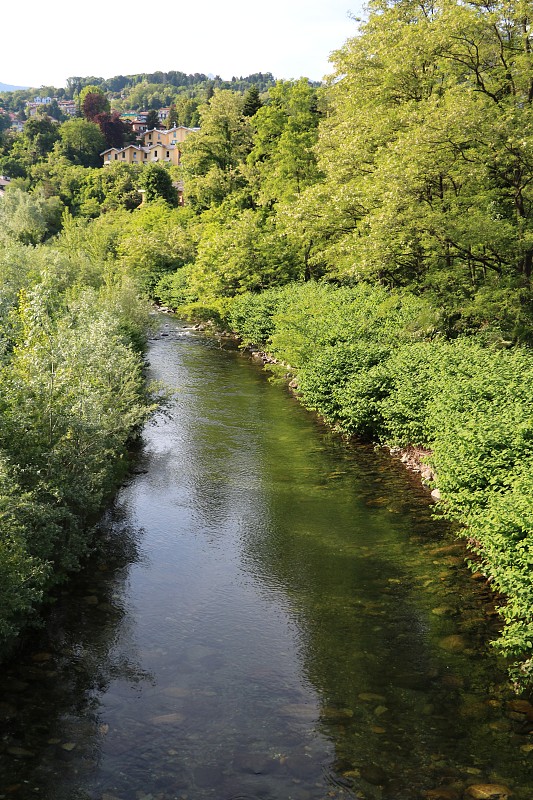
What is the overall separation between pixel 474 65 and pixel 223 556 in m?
17.1

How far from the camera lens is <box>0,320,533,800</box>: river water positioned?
8398 millimetres

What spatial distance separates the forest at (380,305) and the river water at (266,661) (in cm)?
88

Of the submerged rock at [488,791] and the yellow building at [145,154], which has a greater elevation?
the yellow building at [145,154]

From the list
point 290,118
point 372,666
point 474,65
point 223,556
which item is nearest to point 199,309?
point 290,118

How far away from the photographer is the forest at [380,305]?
37.7 ft

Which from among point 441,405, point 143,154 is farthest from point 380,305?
point 143,154

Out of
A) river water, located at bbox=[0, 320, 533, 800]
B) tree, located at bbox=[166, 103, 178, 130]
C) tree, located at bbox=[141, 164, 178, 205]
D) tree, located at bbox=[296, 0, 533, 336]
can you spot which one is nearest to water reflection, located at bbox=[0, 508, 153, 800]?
river water, located at bbox=[0, 320, 533, 800]

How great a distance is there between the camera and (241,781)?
8.25m

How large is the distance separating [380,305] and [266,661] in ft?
57.7

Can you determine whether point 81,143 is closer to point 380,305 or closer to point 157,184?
point 157,184

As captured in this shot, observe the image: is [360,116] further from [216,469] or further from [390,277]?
[216,469]

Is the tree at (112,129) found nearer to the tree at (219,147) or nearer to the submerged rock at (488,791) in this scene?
the tree at (219,147)

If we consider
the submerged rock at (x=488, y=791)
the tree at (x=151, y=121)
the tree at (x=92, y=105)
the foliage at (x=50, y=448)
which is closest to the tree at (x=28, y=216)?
the foliage at (x=50, y=448)

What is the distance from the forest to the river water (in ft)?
2.90
